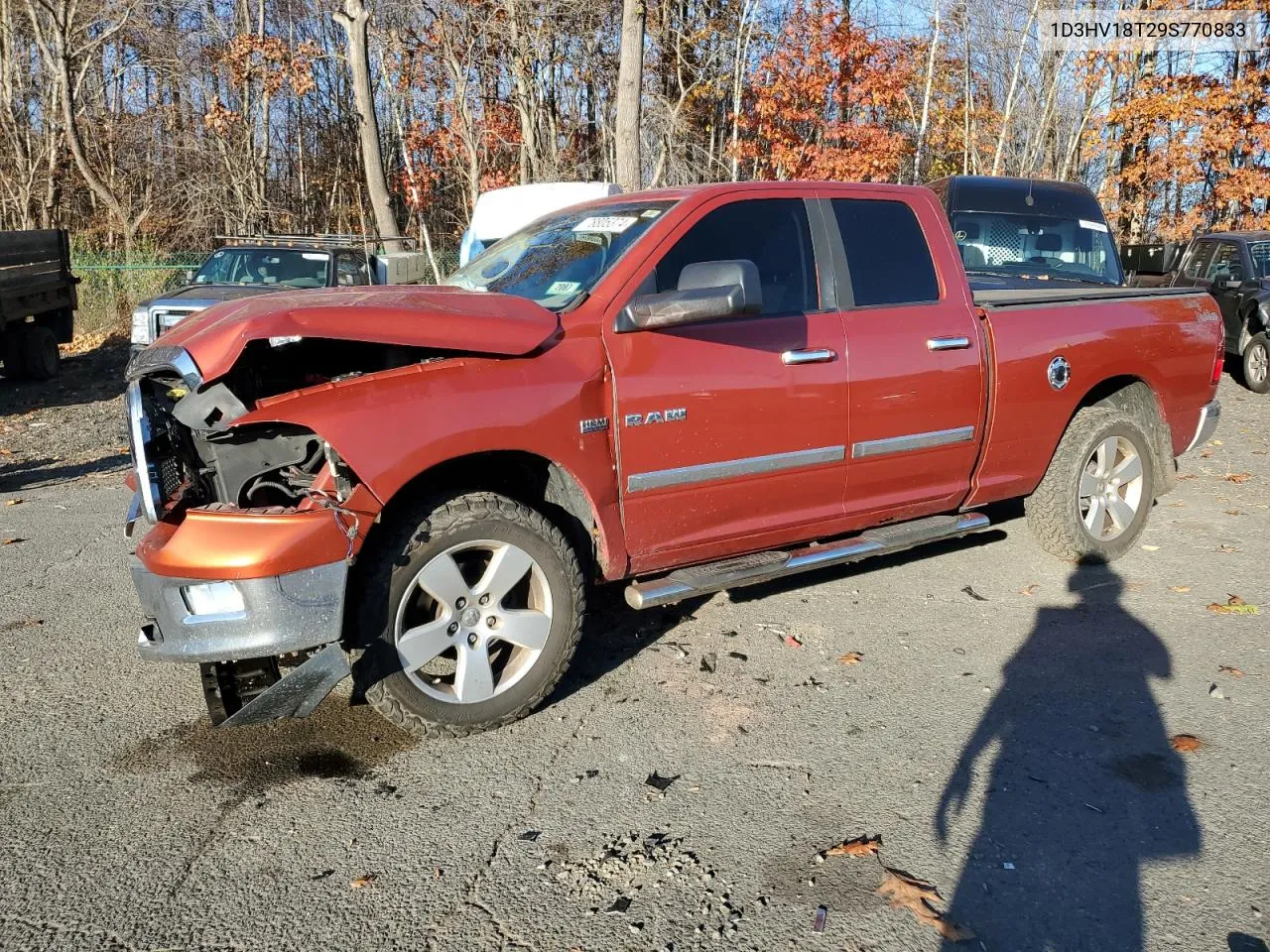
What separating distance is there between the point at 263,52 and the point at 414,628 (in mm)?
23531

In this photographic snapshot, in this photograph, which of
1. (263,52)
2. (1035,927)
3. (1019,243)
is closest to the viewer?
(1035,927)

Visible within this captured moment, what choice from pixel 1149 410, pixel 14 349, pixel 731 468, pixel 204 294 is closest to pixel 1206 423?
pixel 1149 410

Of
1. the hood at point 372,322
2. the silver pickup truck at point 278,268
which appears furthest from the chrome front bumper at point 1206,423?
the silver pickup truck at point 278,268

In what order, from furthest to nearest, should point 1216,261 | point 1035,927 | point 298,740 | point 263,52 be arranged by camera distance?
point 263,52, point 1216,261, point 298,740, point 1035,927

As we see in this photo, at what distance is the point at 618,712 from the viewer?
3949 millimetres

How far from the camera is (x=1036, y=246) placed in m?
8.20

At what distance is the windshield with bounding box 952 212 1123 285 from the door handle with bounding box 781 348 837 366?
3.86 metres

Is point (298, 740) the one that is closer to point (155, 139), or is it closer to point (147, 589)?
point (147, 589)

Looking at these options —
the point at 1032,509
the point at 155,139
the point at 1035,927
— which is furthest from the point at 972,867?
the point at 155,139

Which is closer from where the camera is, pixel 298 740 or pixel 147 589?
pixel 147 589

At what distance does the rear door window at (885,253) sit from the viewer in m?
4.62

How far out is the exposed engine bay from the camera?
340cm

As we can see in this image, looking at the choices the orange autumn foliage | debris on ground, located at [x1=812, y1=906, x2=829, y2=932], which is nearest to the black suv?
the orange autumn foliage

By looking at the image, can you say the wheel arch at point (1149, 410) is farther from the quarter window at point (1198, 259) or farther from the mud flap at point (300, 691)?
the quarter window at point (1198, 259)
